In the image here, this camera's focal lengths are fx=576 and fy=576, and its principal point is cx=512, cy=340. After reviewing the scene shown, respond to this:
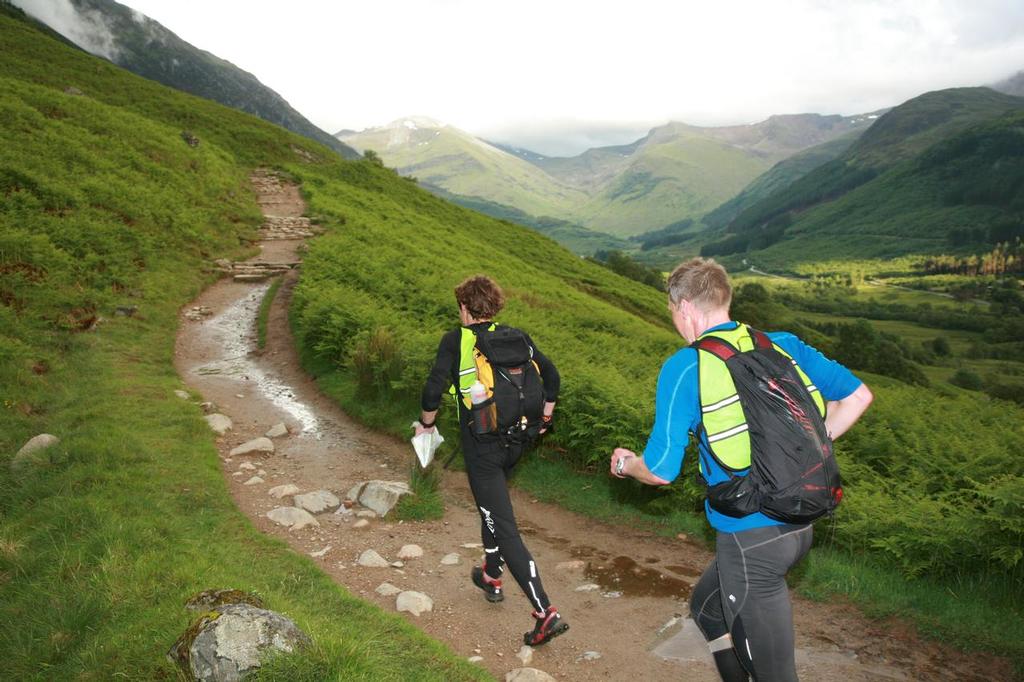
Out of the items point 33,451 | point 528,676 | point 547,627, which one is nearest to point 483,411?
point 547,627

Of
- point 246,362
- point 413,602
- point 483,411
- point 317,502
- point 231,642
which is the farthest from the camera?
point 246,362

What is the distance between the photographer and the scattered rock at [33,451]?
807 centimetres

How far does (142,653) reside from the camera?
4.19m

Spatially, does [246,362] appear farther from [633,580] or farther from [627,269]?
[627,269]

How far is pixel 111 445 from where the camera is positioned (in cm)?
843

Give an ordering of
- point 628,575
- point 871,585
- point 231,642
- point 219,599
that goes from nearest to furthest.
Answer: point 231,642
point 219,599
point 871,585
point 628,575

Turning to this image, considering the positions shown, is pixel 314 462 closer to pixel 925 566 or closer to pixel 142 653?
pixel 142 653

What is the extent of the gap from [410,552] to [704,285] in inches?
226

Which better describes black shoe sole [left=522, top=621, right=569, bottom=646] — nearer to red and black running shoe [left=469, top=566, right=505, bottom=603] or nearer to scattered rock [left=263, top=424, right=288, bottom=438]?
red and black running shoe [left=469, top=566, right=505, bottom=603]

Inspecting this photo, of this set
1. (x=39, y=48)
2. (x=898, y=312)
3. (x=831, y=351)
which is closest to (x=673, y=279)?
(x=39, y=48)

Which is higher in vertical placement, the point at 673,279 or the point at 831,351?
the point at 673,279

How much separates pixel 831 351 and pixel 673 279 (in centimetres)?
8561

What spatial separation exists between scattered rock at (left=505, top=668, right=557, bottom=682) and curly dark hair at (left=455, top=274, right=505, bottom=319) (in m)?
3.33

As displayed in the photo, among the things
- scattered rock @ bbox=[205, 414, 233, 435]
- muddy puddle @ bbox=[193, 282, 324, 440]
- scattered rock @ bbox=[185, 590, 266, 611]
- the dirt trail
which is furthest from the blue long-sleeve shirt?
scattered rock @ bbox=[205, 414, 233, 435]
